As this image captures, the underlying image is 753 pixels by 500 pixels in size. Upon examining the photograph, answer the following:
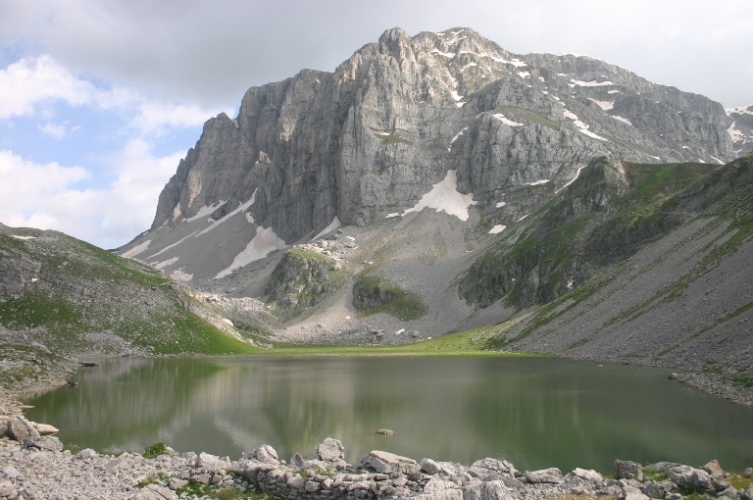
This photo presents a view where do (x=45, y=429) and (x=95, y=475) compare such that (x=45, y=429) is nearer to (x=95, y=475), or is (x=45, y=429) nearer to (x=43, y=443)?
(x=43, y=443)

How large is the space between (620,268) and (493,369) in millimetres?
44287

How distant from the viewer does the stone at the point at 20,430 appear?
32281 millimetres

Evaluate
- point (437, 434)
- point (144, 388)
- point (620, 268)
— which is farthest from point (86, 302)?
point (620, 268)

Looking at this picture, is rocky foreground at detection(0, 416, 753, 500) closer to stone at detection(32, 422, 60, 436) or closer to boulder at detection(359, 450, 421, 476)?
boulder at detection(359, 450, 421, 476)

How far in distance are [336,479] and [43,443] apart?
58.4 feet

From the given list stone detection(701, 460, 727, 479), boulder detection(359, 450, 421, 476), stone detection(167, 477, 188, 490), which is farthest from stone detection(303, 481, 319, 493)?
stone detection(701, 460, 727, 479)

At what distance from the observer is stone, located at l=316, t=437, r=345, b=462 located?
27.4 meters

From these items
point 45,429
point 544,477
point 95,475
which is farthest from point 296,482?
point 45,429

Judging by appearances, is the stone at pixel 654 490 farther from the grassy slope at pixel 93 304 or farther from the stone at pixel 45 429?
the grassy slope at pixel 93 304

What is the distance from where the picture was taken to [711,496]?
68.5 ft

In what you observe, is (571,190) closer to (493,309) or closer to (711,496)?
(493,309)

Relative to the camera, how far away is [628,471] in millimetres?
23531

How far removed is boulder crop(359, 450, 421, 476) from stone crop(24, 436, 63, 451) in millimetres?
16779

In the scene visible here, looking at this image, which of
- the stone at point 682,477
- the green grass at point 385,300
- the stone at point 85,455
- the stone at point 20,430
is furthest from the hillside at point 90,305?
the stone at point 682,477
